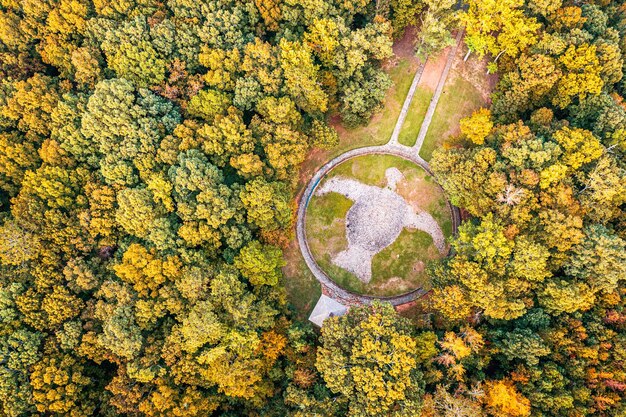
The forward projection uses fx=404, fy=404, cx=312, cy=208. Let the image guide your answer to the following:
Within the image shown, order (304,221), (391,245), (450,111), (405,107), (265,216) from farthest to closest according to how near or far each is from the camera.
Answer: (405,107) < (450,111) < (304,221) < (391,245) < (265,216)

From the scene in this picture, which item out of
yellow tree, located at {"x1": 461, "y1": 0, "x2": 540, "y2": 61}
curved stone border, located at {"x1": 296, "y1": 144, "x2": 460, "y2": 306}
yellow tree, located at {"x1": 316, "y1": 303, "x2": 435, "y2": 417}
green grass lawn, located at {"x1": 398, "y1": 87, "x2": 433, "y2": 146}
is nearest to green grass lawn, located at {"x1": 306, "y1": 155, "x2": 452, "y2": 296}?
curved stone border, located at {"x1": 296, "y1": 144, "x2": 460, "y2": 306}

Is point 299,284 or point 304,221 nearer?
point 299,284

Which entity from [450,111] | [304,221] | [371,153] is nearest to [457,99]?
[450,111]

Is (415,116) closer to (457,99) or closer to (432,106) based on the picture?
(432,106)

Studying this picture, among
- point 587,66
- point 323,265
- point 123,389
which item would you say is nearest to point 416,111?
point 587,66

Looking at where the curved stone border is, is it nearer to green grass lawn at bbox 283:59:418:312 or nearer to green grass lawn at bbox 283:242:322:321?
green grass lawn at bbox 283:242:322:321

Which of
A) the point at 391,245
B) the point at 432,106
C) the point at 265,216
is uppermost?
Result: the point at 432,106

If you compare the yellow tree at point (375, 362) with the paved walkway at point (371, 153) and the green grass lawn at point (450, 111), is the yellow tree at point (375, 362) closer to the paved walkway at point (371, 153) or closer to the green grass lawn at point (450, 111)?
the paved walkway at point (371, 153)

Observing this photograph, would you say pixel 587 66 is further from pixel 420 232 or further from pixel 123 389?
pixel 123 389
